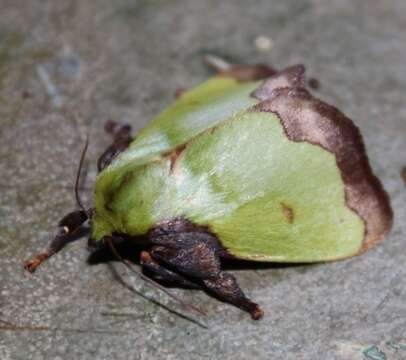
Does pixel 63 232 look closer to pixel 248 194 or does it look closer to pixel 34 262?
pixel 34 262

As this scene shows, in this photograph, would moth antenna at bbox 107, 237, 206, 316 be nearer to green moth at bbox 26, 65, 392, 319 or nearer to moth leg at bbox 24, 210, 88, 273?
green moth at bbox 26, 65, 392, 319

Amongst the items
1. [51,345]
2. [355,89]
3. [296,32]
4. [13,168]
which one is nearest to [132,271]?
[51,345]

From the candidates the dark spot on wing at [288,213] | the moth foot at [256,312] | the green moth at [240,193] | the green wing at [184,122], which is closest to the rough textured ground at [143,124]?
the moth foot at [256,312]

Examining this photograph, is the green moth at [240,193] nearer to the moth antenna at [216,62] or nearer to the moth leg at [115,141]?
the moth leg at [115,141]

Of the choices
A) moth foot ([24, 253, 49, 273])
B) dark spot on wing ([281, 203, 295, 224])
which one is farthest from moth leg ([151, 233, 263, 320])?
moth foot ([24, 253, 49, 273])

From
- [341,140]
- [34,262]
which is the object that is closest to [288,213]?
[341,140]

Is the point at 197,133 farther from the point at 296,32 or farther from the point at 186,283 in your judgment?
the point at 296,32
